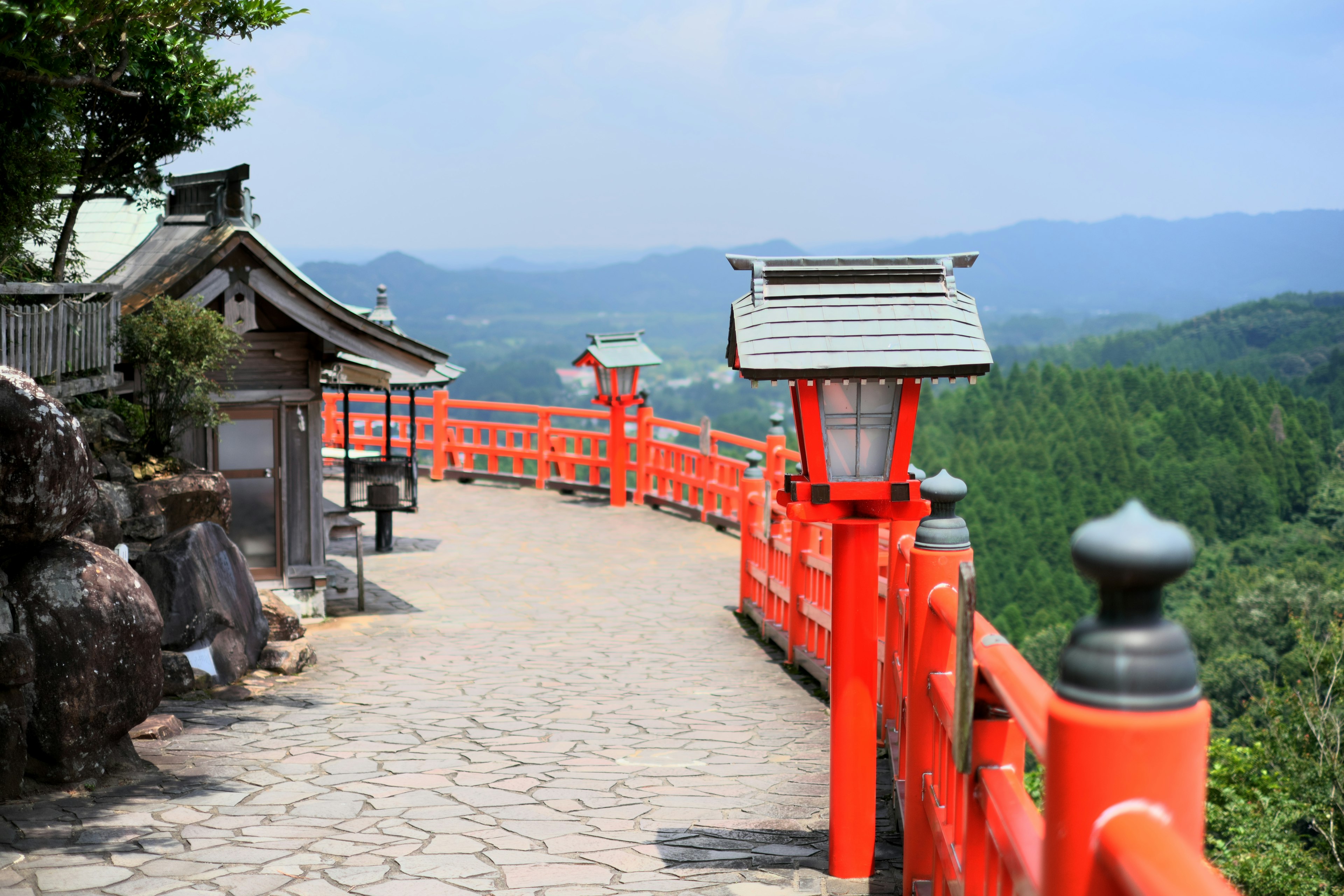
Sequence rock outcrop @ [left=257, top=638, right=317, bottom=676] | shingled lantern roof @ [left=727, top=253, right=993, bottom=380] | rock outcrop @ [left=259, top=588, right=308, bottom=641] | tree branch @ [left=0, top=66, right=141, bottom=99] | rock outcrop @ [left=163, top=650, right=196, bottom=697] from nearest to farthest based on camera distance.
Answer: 1. shingled lantern roof @ [left=727, top=253, right=993, bottom=380]
2. tree branch @ [left=0, top=66, right=141, bottom=99]
3. rock outcrop @ [left=163, top=650, right=196, bottom=697]
4. rock outcrop @ [left=257, top=638, right=317, bottom=676]
5. rock outcrop @ [left=259, top=588, right=308, bottom=641]

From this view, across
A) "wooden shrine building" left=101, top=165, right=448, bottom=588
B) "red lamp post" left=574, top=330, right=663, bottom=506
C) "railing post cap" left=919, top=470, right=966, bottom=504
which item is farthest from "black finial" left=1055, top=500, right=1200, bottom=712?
"red lamp post" left=574, top=330, right=663, bottom=506

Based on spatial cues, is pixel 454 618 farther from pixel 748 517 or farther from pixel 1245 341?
pixel 1245 341

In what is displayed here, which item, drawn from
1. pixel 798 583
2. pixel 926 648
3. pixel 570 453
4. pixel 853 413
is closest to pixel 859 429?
pixel 853 413

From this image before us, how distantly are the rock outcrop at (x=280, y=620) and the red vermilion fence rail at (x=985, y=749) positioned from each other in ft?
13.8

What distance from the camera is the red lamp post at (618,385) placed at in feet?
62.2

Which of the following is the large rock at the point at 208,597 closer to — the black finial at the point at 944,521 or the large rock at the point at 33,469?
the large rock at the point at 33,469

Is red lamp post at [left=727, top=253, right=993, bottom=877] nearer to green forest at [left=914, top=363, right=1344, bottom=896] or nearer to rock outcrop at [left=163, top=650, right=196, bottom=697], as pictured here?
rock outcrop at [left=163, top=650, right=196, bottom=697]

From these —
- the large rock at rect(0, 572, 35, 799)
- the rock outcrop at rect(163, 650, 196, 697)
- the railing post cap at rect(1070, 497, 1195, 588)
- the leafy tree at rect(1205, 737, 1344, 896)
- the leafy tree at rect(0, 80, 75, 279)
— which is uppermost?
the leafy tree at rect(0, 80, 75, 279)

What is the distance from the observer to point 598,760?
7148mm

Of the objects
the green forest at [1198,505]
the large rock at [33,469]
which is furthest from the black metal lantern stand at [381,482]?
the green forest at [1198,505]

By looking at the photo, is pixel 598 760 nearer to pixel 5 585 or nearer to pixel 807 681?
pixel 807 681

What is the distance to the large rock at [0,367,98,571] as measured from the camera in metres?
5.96

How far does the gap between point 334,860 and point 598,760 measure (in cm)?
212

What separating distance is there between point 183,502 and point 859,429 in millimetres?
6329
